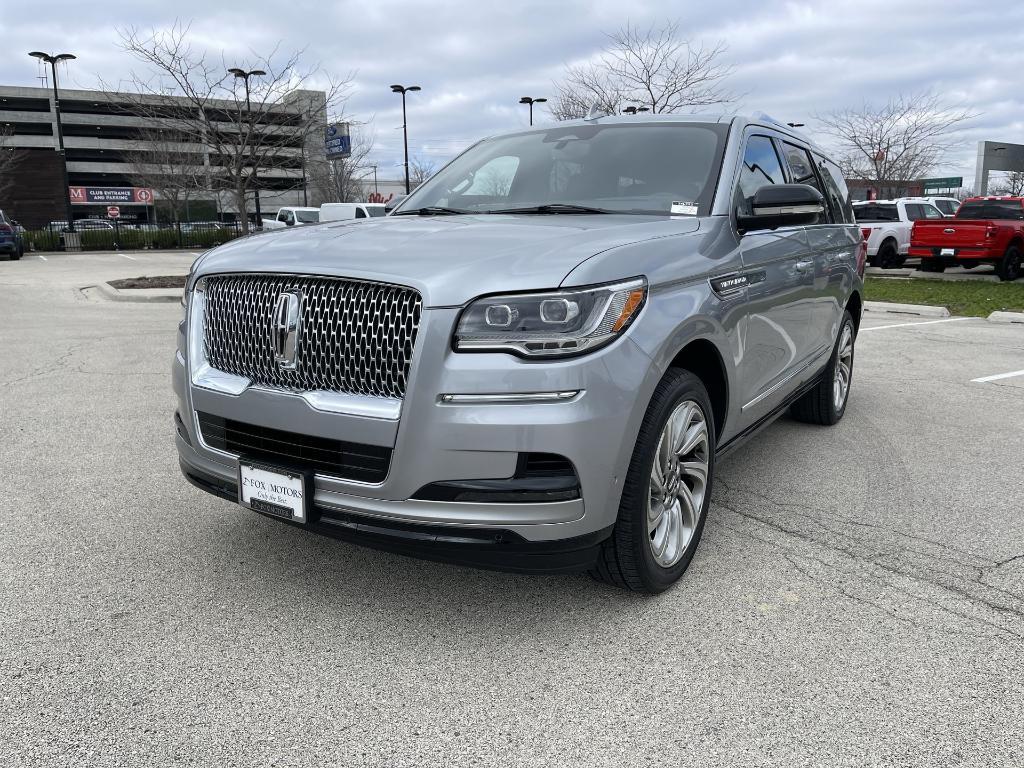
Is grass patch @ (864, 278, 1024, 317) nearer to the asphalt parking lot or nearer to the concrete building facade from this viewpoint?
the asphalt parking lot

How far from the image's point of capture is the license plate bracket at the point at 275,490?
2787 mm

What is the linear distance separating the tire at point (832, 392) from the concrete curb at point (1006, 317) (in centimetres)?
755

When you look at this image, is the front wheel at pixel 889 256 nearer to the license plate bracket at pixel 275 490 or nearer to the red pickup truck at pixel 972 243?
the red pickup truck at pixel 972 243

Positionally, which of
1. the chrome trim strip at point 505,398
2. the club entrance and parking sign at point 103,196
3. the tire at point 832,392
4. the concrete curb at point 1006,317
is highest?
the club entrance and parking sign at point 103,196

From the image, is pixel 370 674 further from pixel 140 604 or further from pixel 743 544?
pixel 743 544

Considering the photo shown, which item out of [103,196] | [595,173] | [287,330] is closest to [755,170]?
[595,173]

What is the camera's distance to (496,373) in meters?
2.54

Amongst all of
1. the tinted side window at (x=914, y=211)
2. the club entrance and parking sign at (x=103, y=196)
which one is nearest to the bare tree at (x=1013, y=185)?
the tinted side window at (x=914, y=211)

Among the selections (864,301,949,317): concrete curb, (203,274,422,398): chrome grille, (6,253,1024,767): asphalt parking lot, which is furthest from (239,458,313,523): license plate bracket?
(864,301,949,317): concrete curb

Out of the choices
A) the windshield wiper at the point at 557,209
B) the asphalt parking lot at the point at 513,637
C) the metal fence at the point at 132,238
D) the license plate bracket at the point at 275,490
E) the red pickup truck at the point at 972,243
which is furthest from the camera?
the metal fence at the point at 132,238

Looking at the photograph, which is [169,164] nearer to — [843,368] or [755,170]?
[843,368]

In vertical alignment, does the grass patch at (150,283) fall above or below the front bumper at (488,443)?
below

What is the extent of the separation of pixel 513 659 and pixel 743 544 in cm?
142

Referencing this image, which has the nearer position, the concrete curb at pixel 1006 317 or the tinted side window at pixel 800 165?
the tinted side window at pixel 800 165
